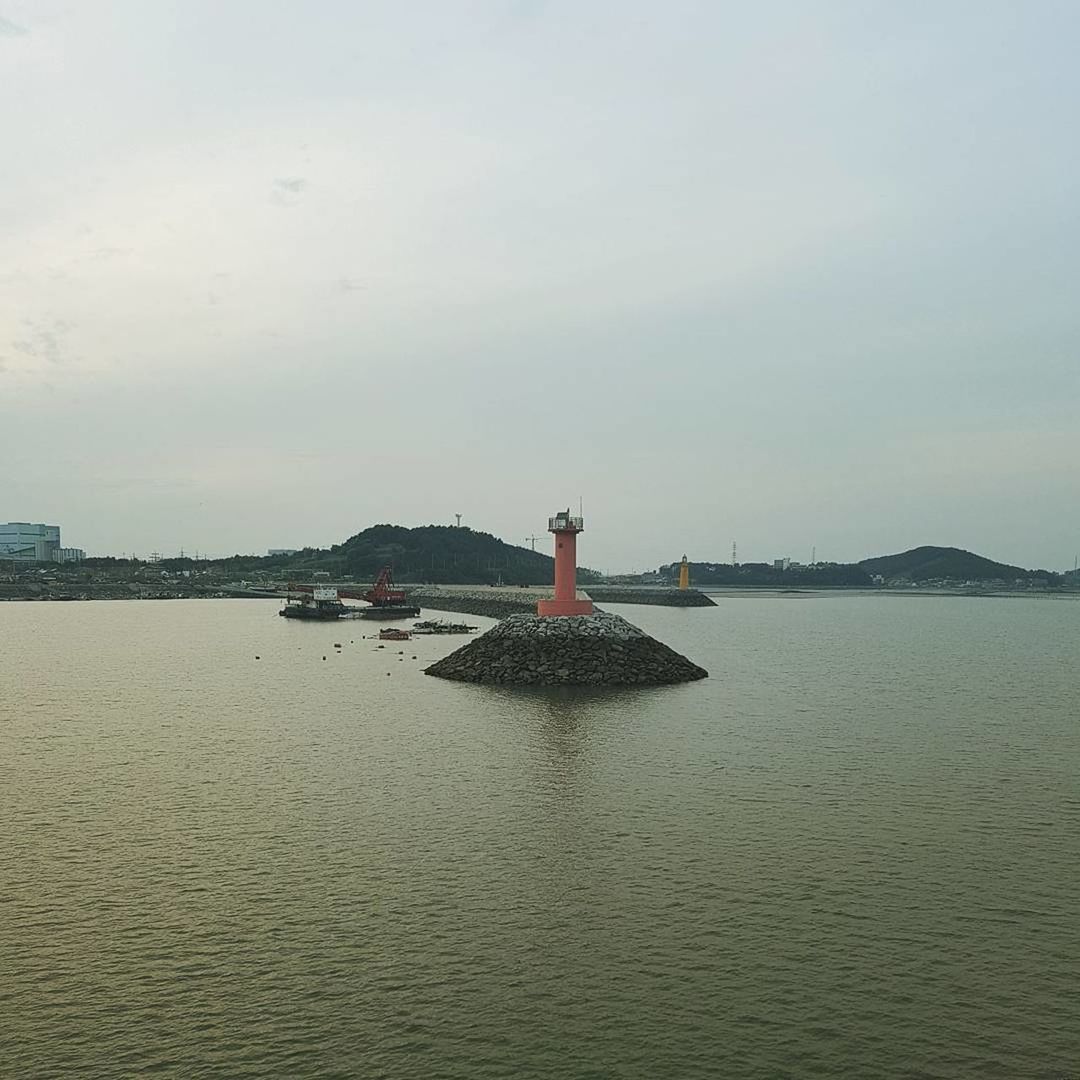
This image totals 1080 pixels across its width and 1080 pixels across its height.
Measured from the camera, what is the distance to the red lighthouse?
4506 centimetres

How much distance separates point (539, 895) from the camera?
49.4 feet

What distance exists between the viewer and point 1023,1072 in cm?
991

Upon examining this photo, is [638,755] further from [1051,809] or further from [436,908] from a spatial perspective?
[436,908]

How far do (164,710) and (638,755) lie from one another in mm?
18183

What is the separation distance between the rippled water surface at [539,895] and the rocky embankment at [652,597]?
358ft

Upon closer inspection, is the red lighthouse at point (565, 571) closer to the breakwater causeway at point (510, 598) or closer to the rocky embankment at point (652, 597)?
the breakwater causeway at point (510, 598)

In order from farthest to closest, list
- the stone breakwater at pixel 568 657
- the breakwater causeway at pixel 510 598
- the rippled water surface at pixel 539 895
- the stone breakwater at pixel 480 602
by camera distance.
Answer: the breakwater causeway at pixel 510 598 < the stone breakwater at pixel 480 602 < the stone breakwater at pixel 568 657 < the rippled water surface at pixel 539 895

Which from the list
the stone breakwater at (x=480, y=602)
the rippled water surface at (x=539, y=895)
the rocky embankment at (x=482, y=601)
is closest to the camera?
the rippled water surface at (x=539, y=895)

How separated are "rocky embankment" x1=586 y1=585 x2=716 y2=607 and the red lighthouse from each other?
96572 millimetres

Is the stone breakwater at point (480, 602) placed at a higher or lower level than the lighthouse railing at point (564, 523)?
lower

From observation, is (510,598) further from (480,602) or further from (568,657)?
(568,657)

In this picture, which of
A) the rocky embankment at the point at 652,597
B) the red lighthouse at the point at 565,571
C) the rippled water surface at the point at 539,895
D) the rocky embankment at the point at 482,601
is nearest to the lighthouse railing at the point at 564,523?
the red lighthouse at the point at 565,571

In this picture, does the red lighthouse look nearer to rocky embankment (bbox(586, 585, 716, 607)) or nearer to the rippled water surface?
the rippled water surface

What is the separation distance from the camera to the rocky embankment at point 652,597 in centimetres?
14250
